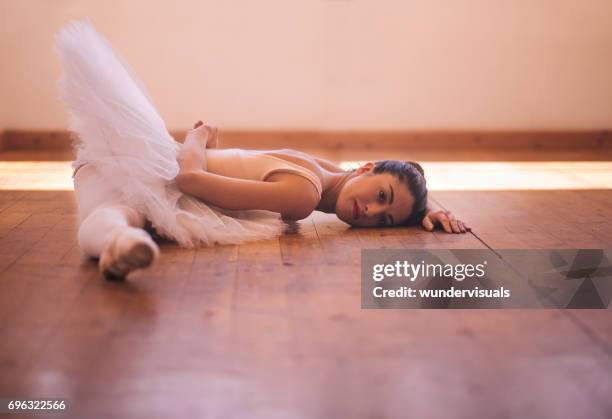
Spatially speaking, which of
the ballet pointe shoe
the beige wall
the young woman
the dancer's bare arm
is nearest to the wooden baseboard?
the beige wall

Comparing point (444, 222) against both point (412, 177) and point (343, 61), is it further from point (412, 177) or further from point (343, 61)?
point (343, 61)

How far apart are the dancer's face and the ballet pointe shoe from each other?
2.35 ft

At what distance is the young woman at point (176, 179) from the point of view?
5.92 feet

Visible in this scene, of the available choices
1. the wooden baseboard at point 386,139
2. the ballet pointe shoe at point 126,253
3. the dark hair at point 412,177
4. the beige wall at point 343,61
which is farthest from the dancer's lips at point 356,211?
the beige wall at point 343,61

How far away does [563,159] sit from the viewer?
354cm

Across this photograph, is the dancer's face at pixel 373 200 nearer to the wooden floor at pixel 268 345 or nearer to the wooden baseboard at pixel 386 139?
the wooden floor at pixel 268 345

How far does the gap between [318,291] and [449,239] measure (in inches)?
24.0

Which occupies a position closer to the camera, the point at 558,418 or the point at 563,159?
the point at 558,418

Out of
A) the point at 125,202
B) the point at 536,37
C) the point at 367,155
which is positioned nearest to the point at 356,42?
the point at 367,155

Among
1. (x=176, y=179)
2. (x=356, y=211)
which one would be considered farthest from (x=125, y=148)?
(x=356, y=211)

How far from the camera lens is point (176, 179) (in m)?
1.89

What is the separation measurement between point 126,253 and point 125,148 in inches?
20.0

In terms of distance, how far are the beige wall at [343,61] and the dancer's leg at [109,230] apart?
6.65 ft

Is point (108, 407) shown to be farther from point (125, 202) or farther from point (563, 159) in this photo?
point (563, 159)
